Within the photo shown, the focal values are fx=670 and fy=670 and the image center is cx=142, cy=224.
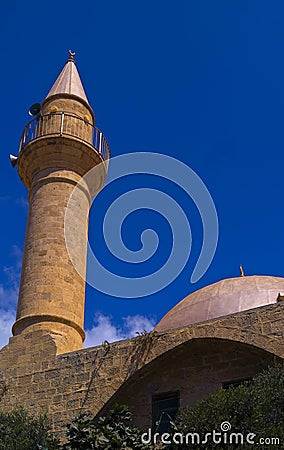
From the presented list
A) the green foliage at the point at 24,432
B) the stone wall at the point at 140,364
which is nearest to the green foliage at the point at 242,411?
the stone wall at the point at 140,364

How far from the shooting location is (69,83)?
12.8 m

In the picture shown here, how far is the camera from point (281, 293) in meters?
10.6

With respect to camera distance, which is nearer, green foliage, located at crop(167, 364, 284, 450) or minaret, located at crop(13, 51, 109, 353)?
green foliage, located at crop(167, 364, 284, 450)

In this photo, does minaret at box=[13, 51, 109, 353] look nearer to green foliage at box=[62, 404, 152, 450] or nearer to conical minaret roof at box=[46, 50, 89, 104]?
conical minaret roof at box=[46, 50, 89, 104]

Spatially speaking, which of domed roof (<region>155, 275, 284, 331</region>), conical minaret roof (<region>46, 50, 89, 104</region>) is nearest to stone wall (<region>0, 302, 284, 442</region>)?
domed roof (<region>155, 275, 284, 331</region>)

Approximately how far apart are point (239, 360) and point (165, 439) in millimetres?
1601

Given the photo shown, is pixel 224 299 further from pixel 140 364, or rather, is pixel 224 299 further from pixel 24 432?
pixel 24 432

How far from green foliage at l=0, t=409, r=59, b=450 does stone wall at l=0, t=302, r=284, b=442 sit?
1.02ft

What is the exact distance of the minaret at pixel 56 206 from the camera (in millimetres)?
10000

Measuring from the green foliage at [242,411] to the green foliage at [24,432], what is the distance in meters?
1.85

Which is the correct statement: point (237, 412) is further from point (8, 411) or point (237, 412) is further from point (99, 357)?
point (8, 411)

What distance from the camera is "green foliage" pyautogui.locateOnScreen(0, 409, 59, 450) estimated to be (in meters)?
7.91

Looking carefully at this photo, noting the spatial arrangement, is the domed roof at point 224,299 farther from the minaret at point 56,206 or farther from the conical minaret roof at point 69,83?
the conical minaret roof at point 69,83

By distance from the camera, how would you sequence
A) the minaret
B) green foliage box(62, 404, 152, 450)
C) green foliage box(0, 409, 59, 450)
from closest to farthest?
green foliage box(62, 404, 152, 450), green foliage box(0, 409, 59, 450), the minaret
